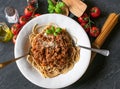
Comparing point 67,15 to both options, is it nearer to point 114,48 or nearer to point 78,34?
point 78,34

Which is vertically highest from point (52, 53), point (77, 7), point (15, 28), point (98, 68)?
point (77, 7)

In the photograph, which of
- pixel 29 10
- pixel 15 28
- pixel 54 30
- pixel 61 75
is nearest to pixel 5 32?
pixel 15 28

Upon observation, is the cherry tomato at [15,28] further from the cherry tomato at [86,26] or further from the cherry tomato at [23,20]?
the cherry tomato at [86,26]

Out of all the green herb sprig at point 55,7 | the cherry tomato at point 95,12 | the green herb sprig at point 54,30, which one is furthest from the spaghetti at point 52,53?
the cherry tomato at point 95,12

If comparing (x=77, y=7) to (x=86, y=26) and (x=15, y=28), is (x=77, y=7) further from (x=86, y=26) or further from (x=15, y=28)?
(x=15, y=28)

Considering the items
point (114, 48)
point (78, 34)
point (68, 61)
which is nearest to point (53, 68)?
point (68, 61)

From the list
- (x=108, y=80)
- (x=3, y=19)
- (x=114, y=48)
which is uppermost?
(x=3, y=19)

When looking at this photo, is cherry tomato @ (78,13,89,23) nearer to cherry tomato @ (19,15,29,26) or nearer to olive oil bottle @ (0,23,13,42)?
cherry tomato @ (19,15,29,26)
